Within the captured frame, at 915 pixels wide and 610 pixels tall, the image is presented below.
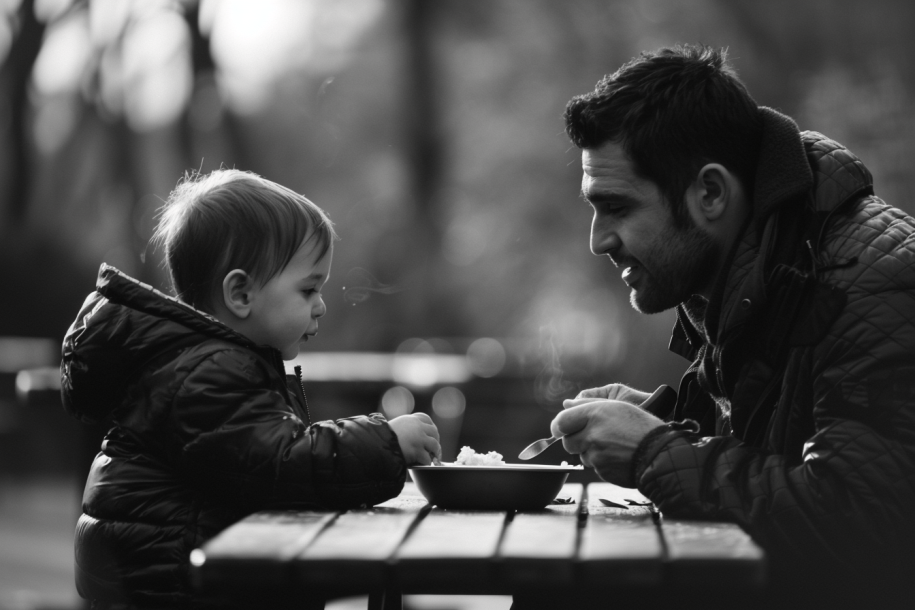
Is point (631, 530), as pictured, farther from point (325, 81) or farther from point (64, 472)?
point (64, 472)

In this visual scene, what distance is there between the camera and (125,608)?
197 cm

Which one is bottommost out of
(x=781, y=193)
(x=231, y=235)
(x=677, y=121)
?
(x=231, y=235)

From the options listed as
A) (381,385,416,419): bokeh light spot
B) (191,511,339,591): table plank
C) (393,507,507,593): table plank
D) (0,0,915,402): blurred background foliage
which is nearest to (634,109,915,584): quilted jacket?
(393,507,507,593): table plank

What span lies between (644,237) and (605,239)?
9 centimetres

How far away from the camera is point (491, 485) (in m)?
1.87

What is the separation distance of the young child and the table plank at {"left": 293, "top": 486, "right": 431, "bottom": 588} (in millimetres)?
233

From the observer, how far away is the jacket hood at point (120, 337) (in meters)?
2.06

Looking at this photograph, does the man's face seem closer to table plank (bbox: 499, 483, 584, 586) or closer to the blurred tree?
table plank (bbox: 499, 483, 584, 586)

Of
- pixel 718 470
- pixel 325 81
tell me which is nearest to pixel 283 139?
pixel 325 81

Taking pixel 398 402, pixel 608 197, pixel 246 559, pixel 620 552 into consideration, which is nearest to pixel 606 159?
pixel 608 197

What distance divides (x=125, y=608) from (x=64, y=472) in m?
11.1

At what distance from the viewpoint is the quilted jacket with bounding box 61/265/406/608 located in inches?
75.4

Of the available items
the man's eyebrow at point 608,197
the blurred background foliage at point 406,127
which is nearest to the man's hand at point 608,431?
the man's eyebrow at point 608,197

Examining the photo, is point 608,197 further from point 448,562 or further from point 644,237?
point 448,562
